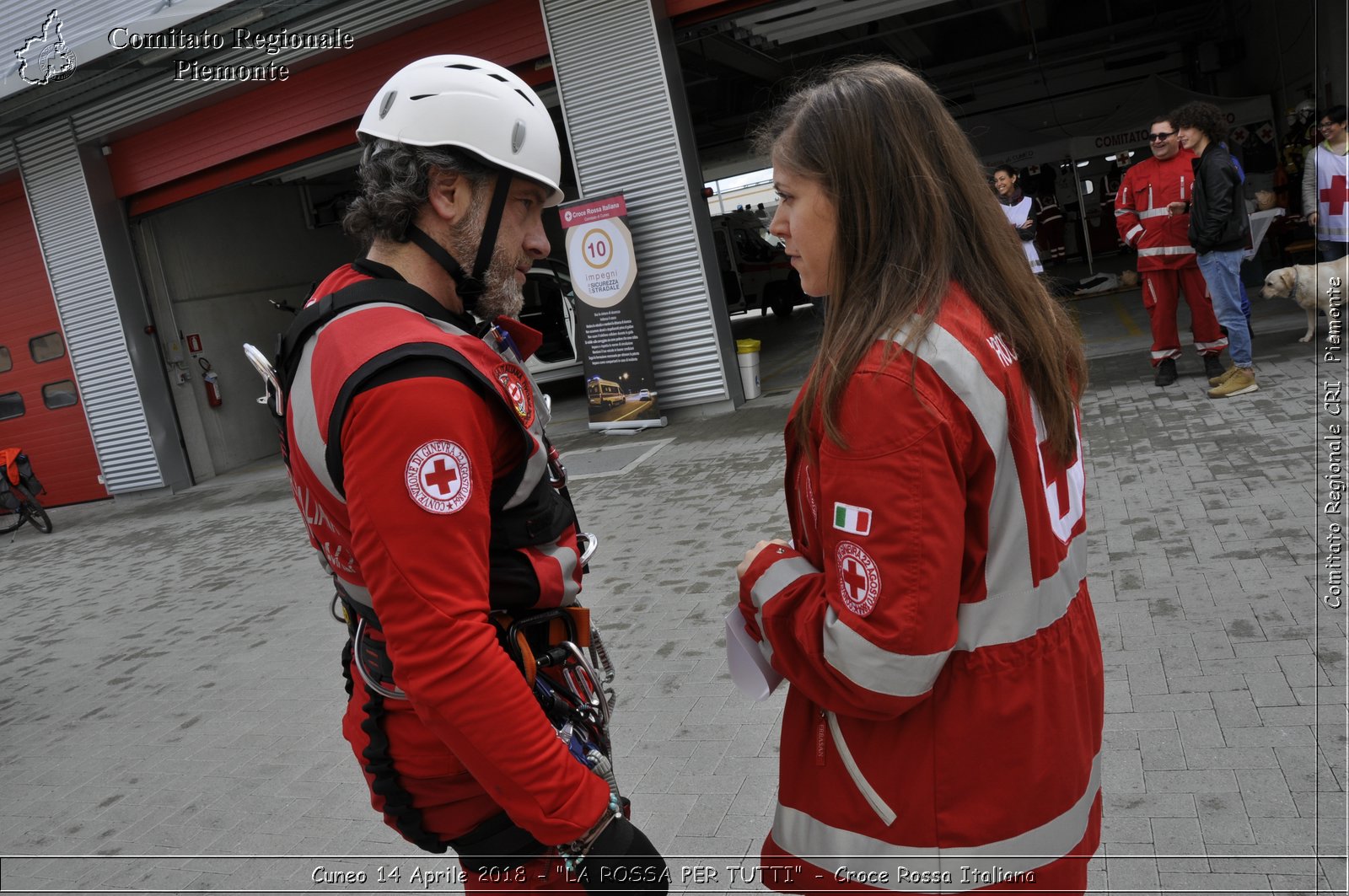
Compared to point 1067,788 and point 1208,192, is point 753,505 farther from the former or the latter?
point 1067,788

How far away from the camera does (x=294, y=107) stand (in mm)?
Answer: 12633

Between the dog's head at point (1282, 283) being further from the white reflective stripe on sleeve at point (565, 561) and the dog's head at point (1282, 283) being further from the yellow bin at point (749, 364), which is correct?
the white reflective stripe on sleeve at point (565, 561)

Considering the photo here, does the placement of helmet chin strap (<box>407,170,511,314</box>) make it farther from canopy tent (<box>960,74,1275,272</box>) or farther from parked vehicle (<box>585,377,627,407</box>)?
canopy tent (<box>960,74,1275,272</box>)

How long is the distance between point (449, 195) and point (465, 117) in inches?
5.9

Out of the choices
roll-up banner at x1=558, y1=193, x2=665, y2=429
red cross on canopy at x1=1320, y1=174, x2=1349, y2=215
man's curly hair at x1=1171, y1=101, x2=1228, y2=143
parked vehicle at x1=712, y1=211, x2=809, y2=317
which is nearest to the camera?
man's curly hair at x1=1171, y1=101, x2=1228, y2=143

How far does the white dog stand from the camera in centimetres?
→ 817

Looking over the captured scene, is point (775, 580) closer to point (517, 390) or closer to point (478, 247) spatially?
point (517, 390)

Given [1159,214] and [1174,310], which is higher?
[1159,214]

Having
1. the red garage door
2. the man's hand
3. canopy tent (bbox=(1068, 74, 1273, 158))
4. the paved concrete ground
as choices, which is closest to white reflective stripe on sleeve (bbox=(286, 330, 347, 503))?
the man's hand

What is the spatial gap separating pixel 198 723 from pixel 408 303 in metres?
4.52

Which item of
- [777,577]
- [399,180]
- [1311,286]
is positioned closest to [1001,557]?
[777,577]

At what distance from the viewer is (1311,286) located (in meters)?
8.39

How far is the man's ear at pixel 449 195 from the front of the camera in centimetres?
188

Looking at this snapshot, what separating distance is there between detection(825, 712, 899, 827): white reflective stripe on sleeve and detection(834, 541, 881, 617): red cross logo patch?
0.29 m
